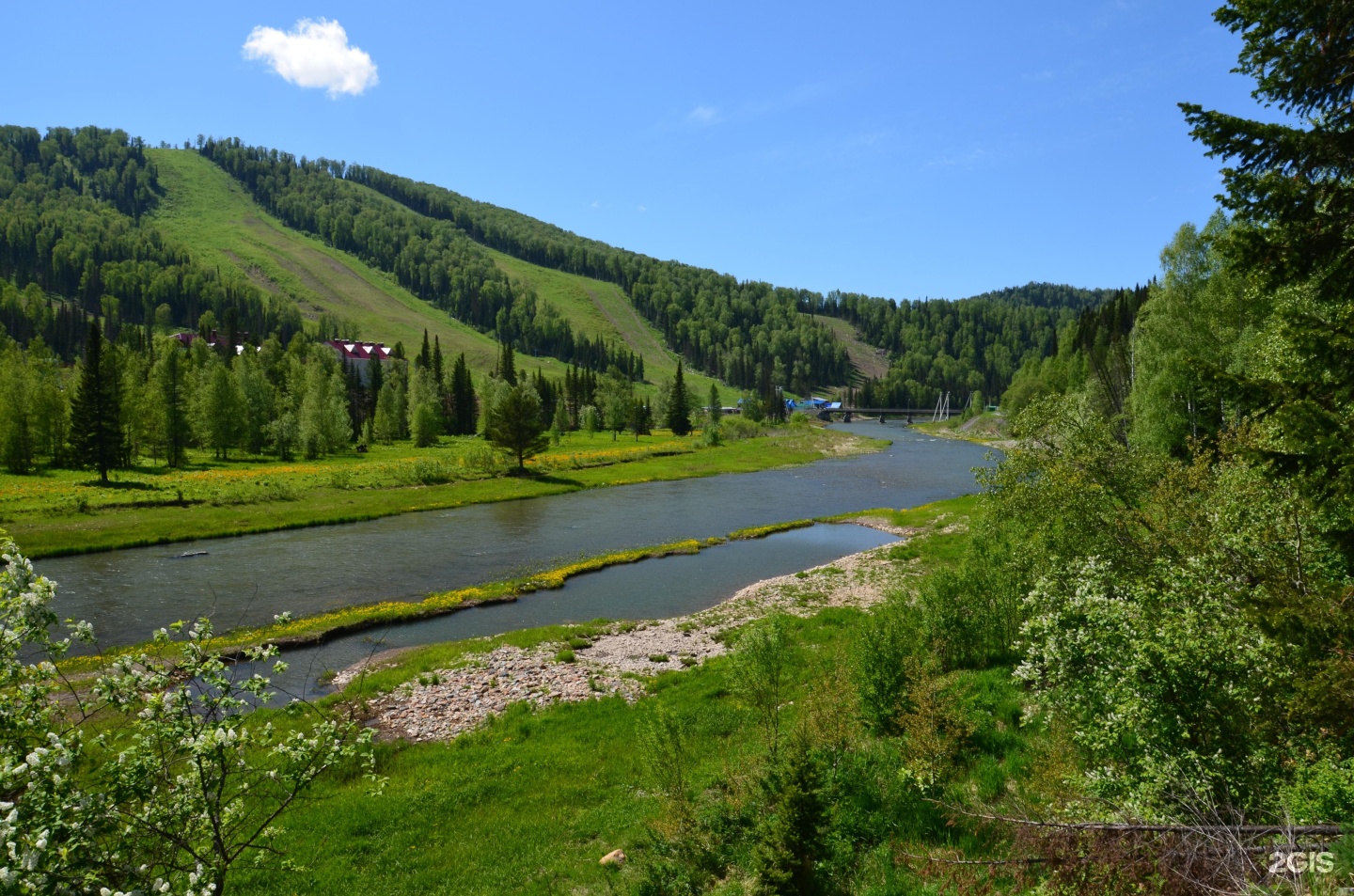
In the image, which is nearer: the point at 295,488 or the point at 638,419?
the point at 295,488

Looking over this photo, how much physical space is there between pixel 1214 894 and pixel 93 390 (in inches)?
3887

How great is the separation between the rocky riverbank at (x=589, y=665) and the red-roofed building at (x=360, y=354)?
145 meters

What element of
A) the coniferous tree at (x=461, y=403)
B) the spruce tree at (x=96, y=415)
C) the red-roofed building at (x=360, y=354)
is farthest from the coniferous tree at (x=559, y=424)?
the spruce tree at (x=96, y=415)

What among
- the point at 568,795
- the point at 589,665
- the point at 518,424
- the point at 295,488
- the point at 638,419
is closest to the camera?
the point at 568,795

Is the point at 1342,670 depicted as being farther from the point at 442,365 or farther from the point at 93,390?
the point at 442,365

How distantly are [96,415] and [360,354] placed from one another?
99708 millimetres

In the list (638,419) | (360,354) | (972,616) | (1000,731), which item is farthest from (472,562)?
(360,354)

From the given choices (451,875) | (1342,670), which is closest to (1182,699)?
(1342,670)

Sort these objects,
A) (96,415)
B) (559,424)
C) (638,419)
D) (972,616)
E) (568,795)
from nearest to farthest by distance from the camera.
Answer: (568,795) < (972,616) < (96,415) < (559,424) < (638,419)

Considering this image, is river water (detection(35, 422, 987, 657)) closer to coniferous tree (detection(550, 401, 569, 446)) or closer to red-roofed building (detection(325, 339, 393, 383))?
coniferous tree (detection(550, 401, 569, 446))

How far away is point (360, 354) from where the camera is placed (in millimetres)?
168875

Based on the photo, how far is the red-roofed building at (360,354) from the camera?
6329 inches

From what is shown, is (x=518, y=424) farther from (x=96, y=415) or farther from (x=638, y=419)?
(x=638, y=419)

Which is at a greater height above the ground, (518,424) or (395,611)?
(518,424)
